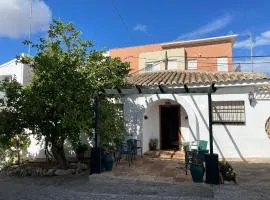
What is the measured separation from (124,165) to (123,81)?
185 inches

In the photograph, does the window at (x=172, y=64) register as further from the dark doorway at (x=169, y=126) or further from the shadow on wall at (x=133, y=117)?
the shadow on wall at (x=133, y=117)

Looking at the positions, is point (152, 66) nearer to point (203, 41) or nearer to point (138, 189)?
point (203, 41)

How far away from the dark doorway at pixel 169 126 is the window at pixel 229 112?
8.94ft

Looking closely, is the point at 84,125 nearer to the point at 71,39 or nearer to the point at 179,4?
the point at 71,39

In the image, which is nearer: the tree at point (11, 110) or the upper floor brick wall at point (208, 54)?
the tree at point (11, 110)

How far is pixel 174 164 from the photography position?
14062 millimetres

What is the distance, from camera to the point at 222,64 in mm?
28297

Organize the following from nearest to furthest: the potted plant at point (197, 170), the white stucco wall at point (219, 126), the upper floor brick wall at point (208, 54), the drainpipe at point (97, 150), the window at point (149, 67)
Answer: the potted plant at point (197, 170), the drainpipe at point (97, 150), the white stucco wall at point (219, 126), the window at point (149, 67), the upper floor brick wall at point (208, 54)

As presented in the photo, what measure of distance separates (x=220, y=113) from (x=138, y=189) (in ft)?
25.3

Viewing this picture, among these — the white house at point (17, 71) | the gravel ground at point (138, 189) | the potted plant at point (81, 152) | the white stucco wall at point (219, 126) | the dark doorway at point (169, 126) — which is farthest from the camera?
the white house at point (17, 71)

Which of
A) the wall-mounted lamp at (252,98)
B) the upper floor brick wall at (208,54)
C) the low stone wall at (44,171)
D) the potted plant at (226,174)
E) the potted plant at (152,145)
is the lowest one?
the low stone wall at (44,171)

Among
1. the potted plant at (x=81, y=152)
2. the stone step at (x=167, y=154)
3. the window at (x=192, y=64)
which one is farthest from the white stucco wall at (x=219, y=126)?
the window at (x=192, y=64)

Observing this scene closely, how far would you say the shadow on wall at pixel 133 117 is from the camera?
54.9ft

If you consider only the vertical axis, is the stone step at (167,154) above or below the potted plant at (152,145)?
below
